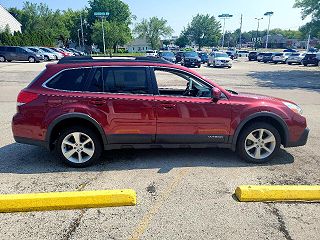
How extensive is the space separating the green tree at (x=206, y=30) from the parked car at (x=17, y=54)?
78.5 meters

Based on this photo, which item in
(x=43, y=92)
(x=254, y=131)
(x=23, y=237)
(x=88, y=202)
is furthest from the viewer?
(x=254, y=131)

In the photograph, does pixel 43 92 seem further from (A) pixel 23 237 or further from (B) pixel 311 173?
(B) pixel 311 173

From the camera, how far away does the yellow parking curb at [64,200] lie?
3.28m

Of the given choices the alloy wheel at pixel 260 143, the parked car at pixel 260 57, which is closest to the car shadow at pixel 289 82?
the alloy wheel at pixel 260 143

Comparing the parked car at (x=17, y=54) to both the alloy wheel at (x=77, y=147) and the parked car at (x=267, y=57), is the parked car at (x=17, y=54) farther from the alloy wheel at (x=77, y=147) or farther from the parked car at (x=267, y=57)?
the alloy wheel at (x=77, y=147)

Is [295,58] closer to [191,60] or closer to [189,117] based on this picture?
[191,60]

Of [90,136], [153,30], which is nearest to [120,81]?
[90,136]

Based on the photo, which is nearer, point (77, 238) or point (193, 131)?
point (77, 238)

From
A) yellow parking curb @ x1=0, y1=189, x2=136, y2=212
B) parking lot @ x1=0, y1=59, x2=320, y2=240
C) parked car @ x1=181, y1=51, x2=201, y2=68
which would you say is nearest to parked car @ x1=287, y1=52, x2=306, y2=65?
parked car @ x1=181, y1=51, x2=201, y2=68

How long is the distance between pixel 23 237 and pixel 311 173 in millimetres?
3974

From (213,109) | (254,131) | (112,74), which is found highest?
(112,74)

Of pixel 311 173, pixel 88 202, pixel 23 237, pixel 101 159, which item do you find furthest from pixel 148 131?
pixel 311 173

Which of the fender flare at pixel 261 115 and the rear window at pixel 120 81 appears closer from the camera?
the rear window at pixel 120 81

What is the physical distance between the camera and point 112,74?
4.38 m
